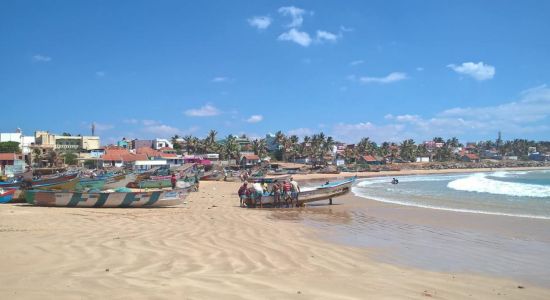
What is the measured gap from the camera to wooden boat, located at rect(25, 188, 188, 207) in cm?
1858

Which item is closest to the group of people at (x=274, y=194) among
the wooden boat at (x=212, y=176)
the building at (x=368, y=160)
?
the wooden boat at (x=212, y=176)

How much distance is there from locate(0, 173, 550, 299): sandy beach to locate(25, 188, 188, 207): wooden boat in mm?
5790

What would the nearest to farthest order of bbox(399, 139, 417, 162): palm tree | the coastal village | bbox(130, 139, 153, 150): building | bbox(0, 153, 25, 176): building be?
bbox(0, 153, 25, 176): building < the coastal village < bbox(130, 139, 153, 150): building < bbox(399, 139, 417, 162): palm tree

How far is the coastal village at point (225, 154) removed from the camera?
7769cm

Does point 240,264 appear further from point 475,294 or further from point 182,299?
point 475,294

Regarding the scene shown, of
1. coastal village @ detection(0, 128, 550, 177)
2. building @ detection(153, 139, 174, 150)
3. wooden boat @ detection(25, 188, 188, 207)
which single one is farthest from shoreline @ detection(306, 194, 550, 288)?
building @ detection(153, 139, 174, 150)

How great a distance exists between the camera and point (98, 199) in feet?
61.5

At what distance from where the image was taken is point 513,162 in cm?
16725

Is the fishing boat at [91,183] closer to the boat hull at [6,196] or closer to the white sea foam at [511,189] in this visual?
the boat hull at [6,196]

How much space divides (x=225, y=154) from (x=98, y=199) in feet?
272

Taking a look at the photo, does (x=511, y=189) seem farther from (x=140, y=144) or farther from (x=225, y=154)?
(x=140, y=144)

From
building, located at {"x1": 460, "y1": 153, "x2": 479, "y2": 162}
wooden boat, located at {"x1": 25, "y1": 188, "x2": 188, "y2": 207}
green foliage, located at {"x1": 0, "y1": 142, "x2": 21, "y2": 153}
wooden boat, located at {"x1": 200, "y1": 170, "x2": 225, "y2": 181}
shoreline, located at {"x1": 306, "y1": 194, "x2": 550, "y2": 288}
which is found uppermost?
green foliage, located at {"x1": 0, "y1": 142, "x2": 21, "y2": 153}

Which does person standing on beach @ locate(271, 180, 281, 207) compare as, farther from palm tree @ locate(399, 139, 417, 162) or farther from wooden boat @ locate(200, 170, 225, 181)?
palm tree @ locate(399, 139, 417, 162)

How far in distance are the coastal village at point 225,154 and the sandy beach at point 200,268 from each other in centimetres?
5403
